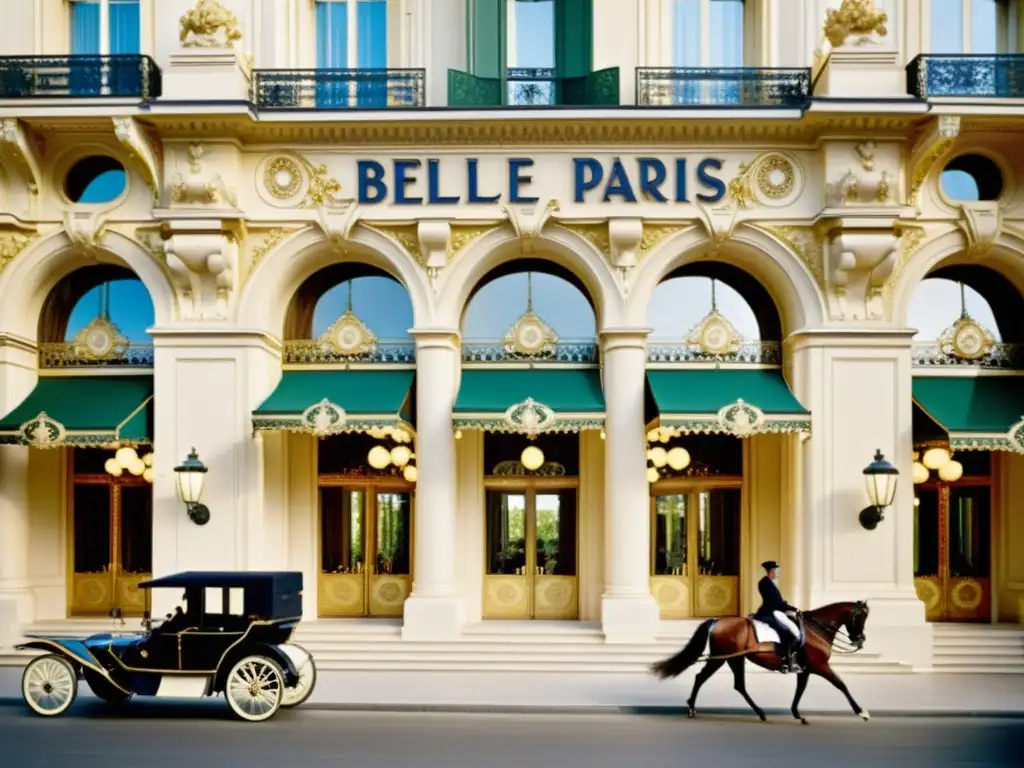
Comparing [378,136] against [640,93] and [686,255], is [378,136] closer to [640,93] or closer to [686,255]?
[640,93]

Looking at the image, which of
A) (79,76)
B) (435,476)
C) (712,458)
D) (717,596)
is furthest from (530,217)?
(79,76)

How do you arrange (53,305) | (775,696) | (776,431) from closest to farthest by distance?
(775,696) < (776,431) < (53,305)

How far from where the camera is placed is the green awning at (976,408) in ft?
58.5

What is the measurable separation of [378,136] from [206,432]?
5853 millimetres

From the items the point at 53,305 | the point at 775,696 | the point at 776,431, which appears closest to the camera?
the point at 775,696

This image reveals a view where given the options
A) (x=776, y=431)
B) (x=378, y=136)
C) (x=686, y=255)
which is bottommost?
(x=776, y=431)

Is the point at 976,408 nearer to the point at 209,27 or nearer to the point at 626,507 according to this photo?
the point at 626,507

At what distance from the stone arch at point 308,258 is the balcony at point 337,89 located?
2180 millimetres

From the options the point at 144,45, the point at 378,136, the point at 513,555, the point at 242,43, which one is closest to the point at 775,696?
the point at 513,555

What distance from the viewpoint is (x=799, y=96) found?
18.4 meters

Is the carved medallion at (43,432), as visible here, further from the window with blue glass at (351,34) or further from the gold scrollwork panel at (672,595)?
the gold scrollwork panel at (672,595)

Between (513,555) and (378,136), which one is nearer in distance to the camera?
(378,136)

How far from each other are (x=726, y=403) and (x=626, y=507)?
242 cm

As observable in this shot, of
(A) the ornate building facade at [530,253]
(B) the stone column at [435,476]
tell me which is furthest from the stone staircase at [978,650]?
(B) the stone column at [435,476]
